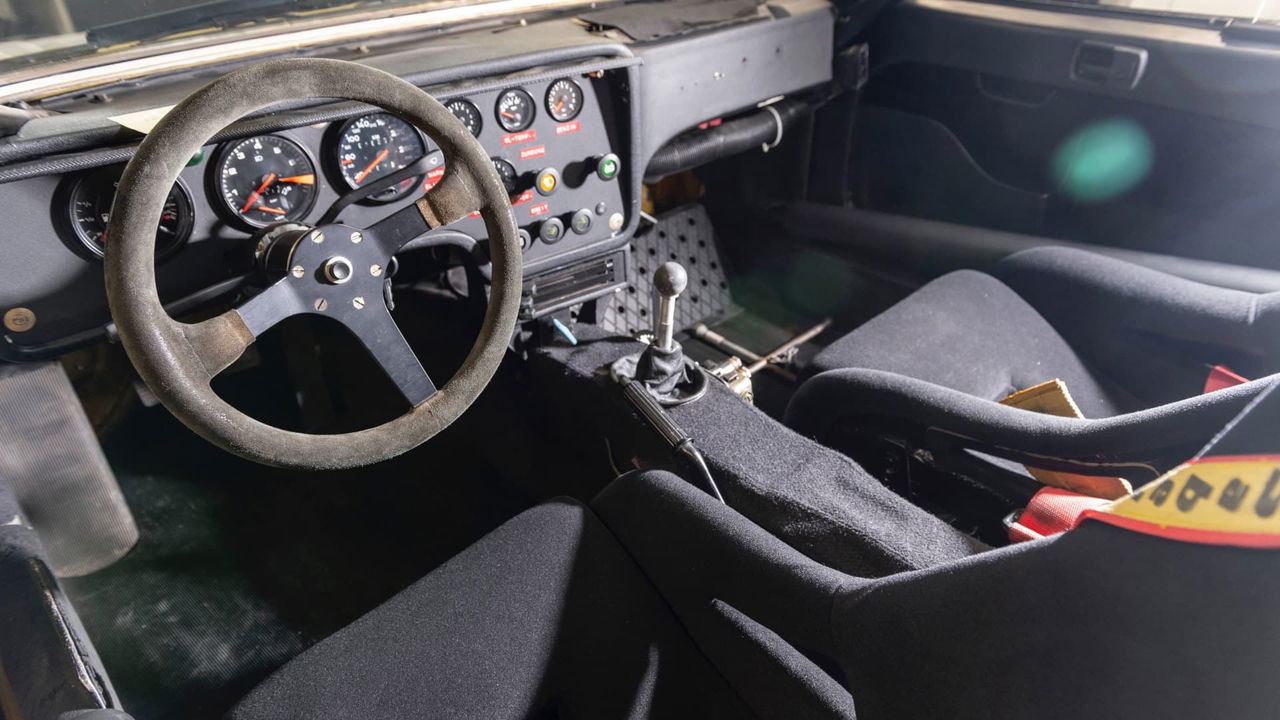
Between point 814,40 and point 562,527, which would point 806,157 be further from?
point 562,527

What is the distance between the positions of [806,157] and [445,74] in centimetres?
119

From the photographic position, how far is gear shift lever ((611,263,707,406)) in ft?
3.86

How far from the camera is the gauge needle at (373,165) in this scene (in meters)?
1.09

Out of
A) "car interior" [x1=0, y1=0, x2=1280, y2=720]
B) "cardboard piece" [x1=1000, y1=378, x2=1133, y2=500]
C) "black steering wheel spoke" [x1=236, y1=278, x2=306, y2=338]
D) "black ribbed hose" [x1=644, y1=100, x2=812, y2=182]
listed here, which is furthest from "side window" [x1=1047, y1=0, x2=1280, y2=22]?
"black steering wheel spoke" [x1=236, y1=278, x2=306, y2=338]

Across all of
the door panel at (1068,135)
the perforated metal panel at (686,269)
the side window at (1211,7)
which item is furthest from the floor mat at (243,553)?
the side window at (1211,7)

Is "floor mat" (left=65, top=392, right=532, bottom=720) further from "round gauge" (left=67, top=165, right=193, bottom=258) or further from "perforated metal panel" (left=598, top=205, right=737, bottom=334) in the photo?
"round gauge" (left=67, top=165, right=193, bottom=258)

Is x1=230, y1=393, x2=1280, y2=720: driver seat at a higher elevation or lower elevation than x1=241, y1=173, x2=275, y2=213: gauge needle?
Result: lower

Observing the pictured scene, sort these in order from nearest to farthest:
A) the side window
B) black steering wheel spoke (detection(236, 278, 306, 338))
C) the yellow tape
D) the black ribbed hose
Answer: the yellow tape < black steering wheel spoke (detection(236, 278, 306, 338)) < the side window < the black ribbed hose

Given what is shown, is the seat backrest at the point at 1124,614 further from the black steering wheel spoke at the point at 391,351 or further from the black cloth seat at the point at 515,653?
the black steering wheel spoke at the point at 391,351

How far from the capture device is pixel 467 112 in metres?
1.16

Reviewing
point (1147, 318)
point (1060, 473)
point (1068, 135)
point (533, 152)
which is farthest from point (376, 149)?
point (1068, 135)

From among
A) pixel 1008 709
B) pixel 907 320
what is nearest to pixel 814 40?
pixel 907 320

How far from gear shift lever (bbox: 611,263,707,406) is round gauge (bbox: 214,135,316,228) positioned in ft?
1.58

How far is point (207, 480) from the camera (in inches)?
65.2
